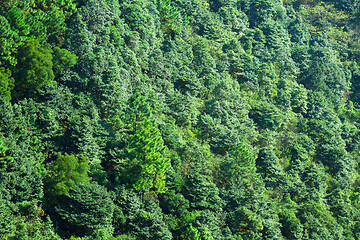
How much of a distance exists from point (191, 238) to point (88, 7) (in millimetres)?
38971

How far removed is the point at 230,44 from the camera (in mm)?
102625

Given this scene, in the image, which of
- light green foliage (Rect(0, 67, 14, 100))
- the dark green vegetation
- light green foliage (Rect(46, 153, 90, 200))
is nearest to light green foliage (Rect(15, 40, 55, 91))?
the dark green vegetation

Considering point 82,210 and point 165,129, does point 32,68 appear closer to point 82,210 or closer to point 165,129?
point 82,210

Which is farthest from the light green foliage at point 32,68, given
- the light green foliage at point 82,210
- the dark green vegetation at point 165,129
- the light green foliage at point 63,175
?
the light green foliage at point 82,210

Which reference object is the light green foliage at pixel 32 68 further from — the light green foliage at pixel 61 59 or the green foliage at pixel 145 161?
the green foliage at pixel 145 161

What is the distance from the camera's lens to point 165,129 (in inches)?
2650

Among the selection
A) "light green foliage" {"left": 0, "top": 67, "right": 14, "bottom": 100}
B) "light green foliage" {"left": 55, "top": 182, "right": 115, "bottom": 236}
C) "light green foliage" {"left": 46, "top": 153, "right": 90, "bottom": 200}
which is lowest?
"light green foliage" {"left": 55, "top": 182, "right": 115, "bottom": 236}

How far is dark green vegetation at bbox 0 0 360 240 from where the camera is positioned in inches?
1944

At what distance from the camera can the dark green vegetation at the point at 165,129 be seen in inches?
1944

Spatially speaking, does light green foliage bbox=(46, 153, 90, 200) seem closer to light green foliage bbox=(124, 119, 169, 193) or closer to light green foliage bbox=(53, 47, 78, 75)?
light green foliage bbox=(124, 119, 169, 193)

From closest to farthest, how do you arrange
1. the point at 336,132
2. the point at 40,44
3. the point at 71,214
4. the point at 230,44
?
the point at 71,214 < the point at 40,44 < the point at 336,132 < the point at 230,44

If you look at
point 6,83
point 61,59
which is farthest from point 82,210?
point 61,59

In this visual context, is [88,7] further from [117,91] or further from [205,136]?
[205,136]

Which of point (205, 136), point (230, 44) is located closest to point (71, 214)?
point (205, 136)
